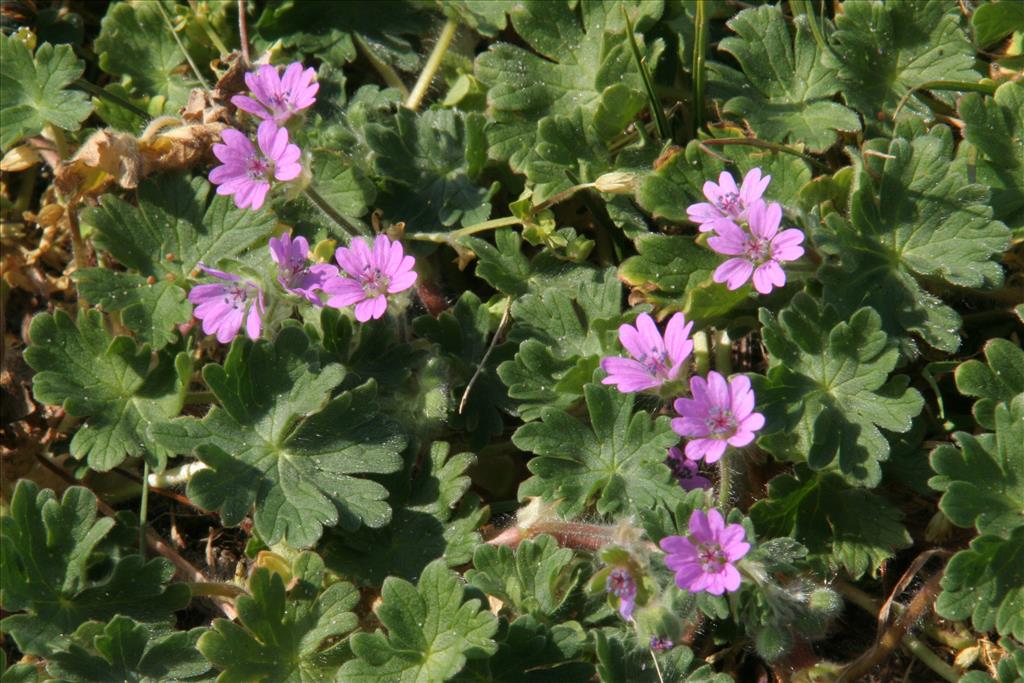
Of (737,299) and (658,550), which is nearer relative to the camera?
(658,550)

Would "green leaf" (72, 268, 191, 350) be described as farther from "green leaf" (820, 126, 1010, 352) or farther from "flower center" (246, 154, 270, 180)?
"green leaf" (820, 126, 1010, 352)

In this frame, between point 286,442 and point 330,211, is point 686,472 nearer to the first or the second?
point 286,442

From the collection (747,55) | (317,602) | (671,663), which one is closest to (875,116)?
(747,55)

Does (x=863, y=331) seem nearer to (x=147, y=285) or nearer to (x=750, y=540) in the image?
(x=750, y=540)

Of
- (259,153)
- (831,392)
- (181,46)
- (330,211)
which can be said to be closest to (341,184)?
(330,211)

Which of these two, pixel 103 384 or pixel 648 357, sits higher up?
pixel 648 357

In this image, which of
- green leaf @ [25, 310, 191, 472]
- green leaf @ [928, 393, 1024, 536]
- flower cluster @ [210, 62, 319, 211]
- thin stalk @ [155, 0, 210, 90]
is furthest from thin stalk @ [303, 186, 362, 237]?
green leaf @ [928, 393, 1024, 536]
